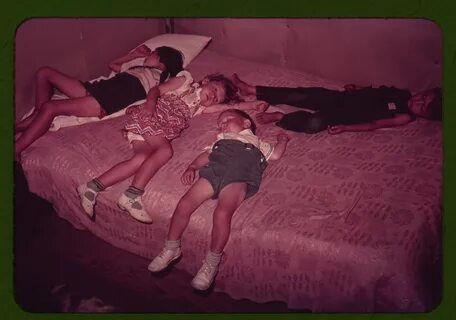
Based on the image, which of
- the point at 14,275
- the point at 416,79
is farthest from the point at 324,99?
the point at 14,275

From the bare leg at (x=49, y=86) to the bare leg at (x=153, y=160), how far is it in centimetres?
36

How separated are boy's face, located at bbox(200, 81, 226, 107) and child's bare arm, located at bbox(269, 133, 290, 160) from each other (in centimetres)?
31

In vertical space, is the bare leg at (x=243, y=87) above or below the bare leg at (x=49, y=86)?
below

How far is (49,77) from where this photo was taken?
1.76m

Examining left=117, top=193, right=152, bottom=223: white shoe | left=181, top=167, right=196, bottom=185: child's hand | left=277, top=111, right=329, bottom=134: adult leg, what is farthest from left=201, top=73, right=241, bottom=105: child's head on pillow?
left=117, top=193, right=152, bottom=223: white shoe

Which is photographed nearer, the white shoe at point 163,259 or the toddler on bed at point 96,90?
the white shoe at point 163,259

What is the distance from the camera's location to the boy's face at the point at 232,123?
1711mm

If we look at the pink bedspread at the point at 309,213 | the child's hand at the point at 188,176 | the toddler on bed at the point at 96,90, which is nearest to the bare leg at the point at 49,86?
the toddler on bed at the point at 96,90

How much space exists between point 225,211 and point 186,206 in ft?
0.42

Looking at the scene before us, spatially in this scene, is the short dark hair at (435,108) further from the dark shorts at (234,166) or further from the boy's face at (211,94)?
the boy's face at (211,94)

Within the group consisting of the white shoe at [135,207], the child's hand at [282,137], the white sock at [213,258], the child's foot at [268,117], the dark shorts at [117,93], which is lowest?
the white sock at [213,258]

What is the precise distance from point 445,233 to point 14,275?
1325 mm

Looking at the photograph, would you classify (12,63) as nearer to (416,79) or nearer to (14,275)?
(14,275)

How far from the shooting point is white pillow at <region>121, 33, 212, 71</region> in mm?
2111
